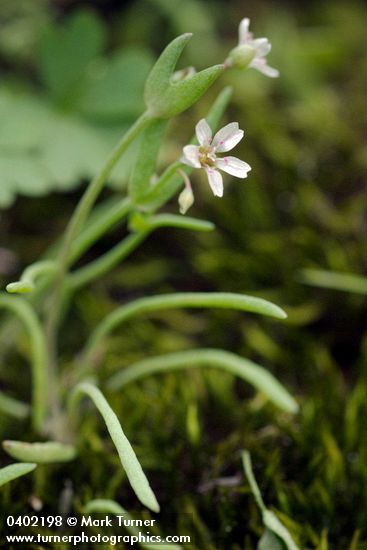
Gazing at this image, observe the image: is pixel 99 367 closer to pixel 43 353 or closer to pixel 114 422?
pixel 43 353

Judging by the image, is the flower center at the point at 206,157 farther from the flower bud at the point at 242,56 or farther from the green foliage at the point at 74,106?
the green foliage at the point at 74,106

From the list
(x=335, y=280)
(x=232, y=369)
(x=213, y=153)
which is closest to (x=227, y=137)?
(x=213, y=153)

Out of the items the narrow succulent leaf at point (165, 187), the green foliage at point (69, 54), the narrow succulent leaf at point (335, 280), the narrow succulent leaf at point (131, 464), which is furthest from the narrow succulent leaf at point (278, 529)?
the green foliage at point (69, 54)

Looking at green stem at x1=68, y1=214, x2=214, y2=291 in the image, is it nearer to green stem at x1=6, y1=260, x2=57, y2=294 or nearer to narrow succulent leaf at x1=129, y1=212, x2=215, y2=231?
narrow succulent leaf at x1=129, y1=212, x2=215, y2=231

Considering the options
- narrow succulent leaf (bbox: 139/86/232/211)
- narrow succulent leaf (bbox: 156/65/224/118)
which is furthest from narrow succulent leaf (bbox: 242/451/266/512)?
narrow succulent leaf (bbox: 156/65/224/118)

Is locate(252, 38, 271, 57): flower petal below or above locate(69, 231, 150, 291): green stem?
above

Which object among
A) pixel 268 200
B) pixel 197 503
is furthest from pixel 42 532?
pixel 268 200

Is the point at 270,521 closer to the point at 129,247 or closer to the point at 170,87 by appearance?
the point at 129,247
